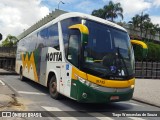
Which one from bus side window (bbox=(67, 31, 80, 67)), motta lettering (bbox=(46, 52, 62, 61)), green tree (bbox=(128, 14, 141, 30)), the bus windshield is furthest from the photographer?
green tree (bbox=(128, 14, 141, 30))

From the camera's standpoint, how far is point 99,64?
31.9 feet

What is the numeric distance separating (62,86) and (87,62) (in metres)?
1.66

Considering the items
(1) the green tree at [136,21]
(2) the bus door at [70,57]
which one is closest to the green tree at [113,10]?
(1) the green tree at [136,21]

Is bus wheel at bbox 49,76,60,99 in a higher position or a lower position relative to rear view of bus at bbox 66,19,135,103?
lower

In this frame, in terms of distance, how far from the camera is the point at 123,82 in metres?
10.1

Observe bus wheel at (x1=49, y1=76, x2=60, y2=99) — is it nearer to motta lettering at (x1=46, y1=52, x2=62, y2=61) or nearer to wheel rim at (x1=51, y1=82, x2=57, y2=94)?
wheel rim at (x1=51, y1=82, x2=57, y2=94)

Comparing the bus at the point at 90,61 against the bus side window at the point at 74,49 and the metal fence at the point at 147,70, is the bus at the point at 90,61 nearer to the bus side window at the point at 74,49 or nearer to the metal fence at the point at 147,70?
the bus side window at the point at 74,49

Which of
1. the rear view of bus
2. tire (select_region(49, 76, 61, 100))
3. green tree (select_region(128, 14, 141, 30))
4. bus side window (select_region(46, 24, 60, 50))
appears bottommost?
tire (select_region(49, 76, 61, 100))

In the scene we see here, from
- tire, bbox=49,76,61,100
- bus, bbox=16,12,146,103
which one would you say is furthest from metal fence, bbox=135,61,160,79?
bus, bbox=16,12,146,103

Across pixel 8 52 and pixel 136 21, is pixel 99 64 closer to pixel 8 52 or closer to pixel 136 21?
pixel 8 52

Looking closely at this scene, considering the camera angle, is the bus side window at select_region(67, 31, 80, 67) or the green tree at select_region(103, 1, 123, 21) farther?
the green tree at select_region(103, 1, 123, 21)

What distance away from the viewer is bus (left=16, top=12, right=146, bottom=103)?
9.57m

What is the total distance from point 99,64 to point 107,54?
0.49m

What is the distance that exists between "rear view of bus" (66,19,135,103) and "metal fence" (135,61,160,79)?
19786 mm
